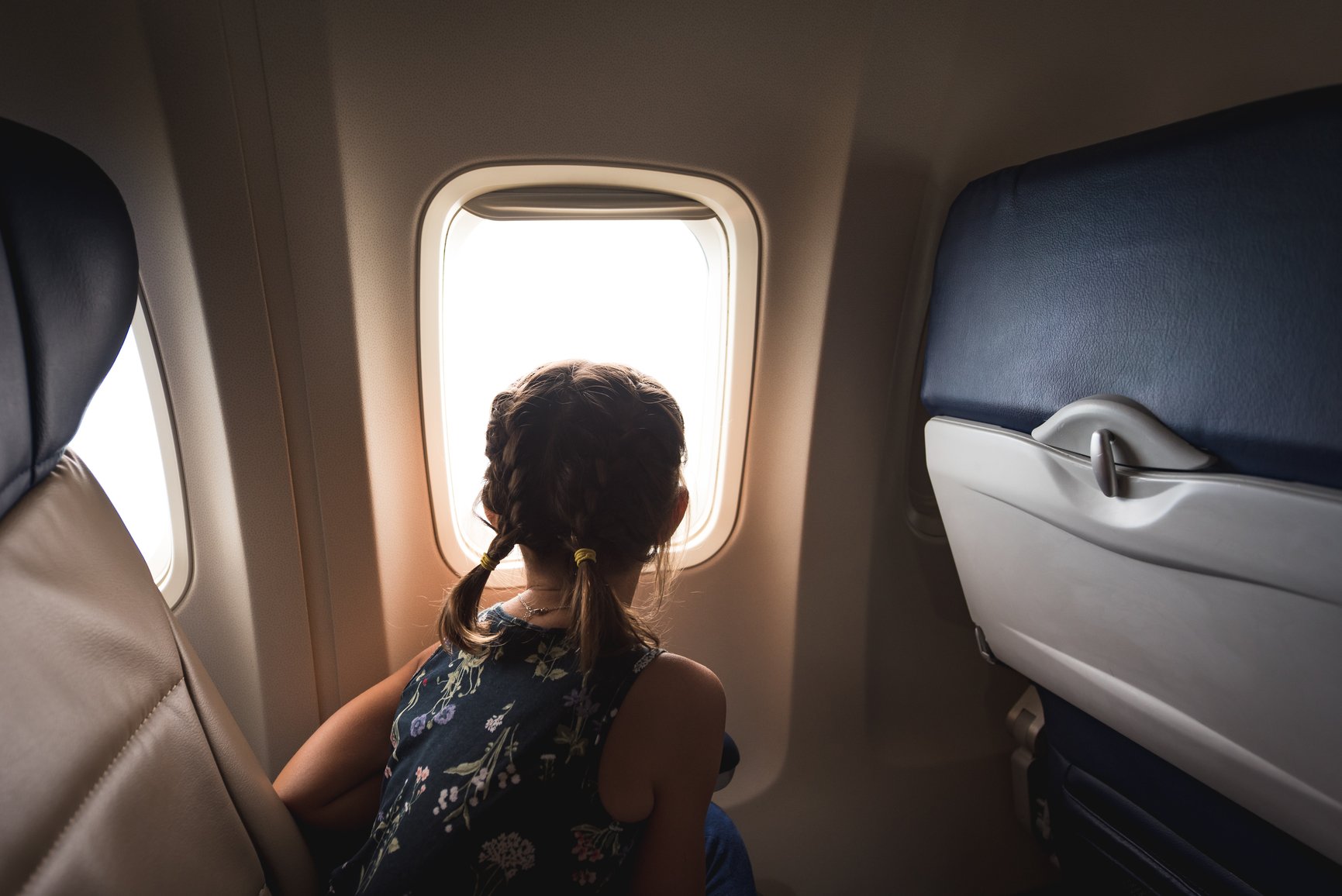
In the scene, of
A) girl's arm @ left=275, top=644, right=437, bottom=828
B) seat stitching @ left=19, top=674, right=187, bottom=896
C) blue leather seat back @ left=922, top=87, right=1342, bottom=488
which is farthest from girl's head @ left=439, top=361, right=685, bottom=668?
blue leather seat back @ left=922, top=87, right=1342, bottom=488

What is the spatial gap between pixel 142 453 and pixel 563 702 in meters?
0.97

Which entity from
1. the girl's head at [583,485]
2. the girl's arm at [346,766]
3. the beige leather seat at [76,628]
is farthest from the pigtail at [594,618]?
the beige leather seat at [76,628]

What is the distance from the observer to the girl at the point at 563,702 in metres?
0.91

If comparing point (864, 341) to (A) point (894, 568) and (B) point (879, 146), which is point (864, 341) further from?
(A) point (894, 568)

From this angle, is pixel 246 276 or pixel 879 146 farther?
pixel 879 146

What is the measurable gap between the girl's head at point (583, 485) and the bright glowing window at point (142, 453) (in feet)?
2.16

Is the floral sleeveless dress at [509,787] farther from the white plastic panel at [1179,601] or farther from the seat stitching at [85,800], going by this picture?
the white plastic panel at [1179,601]

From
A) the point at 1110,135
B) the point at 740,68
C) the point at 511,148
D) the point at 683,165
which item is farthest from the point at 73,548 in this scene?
the point at 1110,135

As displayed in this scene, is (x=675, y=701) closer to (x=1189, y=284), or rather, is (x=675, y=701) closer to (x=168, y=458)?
(x=1189, y=284)

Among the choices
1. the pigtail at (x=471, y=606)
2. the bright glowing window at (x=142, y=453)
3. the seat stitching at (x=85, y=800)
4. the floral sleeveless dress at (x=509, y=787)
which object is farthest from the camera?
the bright glowing window at (x=142, y=453)

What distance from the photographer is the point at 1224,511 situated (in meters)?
0.83

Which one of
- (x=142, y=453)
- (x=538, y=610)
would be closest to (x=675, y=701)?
(x=538, y=610)

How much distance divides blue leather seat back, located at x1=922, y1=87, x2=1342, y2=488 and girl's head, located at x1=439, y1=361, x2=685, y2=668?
0.53 metres

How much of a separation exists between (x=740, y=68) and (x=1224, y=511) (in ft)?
3.28
